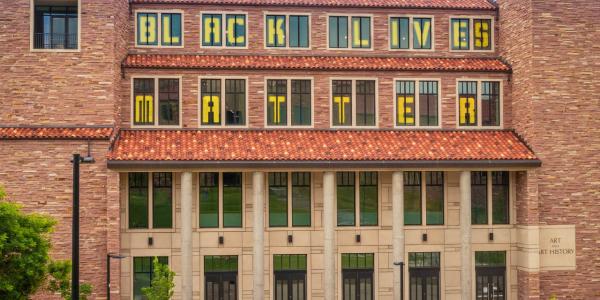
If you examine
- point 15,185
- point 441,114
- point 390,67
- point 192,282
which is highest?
point 390,67

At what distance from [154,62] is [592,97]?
2086cm

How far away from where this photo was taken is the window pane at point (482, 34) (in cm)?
3256

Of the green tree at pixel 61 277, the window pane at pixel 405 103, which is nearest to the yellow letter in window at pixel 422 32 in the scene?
the window pane at pixel 405 103

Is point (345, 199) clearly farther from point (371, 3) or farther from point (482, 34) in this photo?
point (482, 34)

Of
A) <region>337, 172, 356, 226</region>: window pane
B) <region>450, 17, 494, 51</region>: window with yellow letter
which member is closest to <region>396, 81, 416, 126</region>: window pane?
<region>450, 17, 494, 51</region>: window with yellow letter

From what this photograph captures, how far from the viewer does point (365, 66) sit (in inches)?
1212

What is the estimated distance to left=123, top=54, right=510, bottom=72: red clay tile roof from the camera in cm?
3012

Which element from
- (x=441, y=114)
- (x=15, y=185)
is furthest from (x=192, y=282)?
(x=441, y=114)

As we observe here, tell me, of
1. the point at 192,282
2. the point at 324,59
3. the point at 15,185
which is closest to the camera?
the point at 15,185

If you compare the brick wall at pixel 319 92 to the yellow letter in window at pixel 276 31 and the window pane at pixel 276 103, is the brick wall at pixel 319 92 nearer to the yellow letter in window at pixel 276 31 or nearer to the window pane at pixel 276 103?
the window pane at pixel 276 103

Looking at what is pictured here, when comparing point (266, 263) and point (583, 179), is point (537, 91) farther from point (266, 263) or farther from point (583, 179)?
point (266, 263)

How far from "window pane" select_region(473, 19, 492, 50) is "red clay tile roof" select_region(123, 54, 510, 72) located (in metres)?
0.98

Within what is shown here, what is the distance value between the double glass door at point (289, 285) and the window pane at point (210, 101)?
798 cm

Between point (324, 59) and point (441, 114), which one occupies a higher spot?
point (324, 59)
